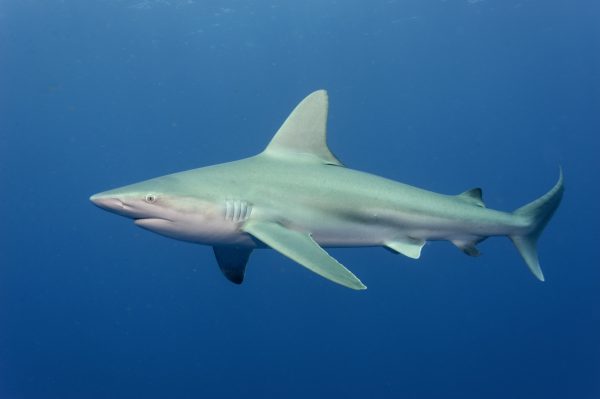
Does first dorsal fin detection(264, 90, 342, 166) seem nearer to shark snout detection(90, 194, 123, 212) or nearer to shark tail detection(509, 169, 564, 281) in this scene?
shark snout detection(90, 194, 123, 212)

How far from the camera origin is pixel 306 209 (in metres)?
4.62

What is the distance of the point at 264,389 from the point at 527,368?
1378 cm

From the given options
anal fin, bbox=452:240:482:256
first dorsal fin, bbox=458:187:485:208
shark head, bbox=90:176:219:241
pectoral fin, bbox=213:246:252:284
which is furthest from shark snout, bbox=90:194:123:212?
first dorsal fin, bbox=458:187:485:208

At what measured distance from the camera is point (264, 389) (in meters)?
20.1

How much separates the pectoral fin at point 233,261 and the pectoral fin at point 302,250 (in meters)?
1.13

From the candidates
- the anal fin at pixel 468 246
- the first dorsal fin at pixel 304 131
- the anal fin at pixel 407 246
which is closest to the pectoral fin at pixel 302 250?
the first dorsal fin at pixel 304 131

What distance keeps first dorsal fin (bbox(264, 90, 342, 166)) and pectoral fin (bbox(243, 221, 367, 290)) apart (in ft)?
3.63

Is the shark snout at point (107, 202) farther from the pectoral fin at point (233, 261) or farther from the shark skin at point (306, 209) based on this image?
the pectoral fin at point (233, 261)

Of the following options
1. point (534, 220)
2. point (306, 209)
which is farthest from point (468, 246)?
point (306, 209)

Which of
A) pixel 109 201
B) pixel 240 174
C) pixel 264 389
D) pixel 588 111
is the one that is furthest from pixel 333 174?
pixel 588 111

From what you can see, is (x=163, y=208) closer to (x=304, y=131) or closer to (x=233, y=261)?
(x=233, y=261)

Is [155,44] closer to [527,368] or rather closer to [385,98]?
[385,98]

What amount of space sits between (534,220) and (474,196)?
2.84 ft

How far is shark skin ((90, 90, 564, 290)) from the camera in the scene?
12.9 feet
